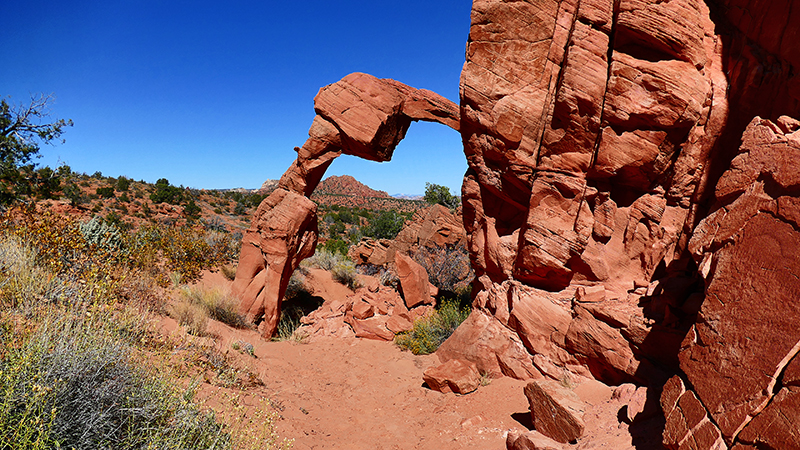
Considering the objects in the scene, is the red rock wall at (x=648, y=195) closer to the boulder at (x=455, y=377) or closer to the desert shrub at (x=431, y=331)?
the boulder at (x=455, y=377)

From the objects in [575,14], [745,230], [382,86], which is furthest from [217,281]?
[745,230]

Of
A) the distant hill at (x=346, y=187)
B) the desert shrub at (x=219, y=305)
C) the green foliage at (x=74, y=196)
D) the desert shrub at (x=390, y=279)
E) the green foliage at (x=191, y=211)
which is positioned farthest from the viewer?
the distant hill at (x=346, y=187)

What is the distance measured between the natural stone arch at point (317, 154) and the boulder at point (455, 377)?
4974 millimetres

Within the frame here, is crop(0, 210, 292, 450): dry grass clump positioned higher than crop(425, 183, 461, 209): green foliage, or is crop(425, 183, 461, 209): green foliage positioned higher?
crop(425, 183, 461, 209): green foliage

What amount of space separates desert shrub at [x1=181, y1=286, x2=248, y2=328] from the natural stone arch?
0.71 feet

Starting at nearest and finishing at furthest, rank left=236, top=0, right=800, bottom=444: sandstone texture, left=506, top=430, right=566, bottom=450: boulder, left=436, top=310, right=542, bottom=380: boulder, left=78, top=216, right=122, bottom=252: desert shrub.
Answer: left=236, top=0, right=800, bottom=444: sandstone texture → left=506, top=430, right=566, bottom=450: boulder → left=436, top=310, right=542, bottom=380: boulder → left=78, top=216, right=122, bottom=252: desert shrub

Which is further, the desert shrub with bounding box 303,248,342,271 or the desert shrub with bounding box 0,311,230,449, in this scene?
the desert shrub with bounding box 303,248,342,271

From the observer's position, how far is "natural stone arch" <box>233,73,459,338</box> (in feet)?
30.3

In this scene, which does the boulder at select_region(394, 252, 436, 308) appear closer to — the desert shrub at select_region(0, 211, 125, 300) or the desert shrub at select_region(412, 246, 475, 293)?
the desert shrub at select_region(412, 246, 475, 293)

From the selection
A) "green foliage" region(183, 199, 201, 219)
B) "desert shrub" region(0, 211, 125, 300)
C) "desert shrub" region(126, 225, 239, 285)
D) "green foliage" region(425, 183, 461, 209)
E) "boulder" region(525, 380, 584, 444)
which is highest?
"green foliage" region(425, 183, 461, 209)

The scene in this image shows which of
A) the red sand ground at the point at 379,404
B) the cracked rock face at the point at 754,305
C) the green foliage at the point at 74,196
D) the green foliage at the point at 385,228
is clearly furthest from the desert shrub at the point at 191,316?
the green foliage at the point at 74,196

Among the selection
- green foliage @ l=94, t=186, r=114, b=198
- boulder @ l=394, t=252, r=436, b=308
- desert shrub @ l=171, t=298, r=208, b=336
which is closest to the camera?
desert shrub @ l=171, t=298, r=208, b=336

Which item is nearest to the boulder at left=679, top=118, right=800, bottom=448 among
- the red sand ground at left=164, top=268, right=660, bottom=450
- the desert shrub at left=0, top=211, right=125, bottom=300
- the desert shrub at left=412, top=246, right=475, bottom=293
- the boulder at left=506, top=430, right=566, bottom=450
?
the red sand ground at left=164, top=268, right=660, bottom=450

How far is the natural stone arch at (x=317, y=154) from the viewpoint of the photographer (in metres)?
9.23
